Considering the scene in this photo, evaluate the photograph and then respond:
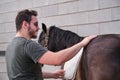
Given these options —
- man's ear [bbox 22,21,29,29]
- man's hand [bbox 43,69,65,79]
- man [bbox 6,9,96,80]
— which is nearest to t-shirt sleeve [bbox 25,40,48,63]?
man [bbox 6,9,96,80]

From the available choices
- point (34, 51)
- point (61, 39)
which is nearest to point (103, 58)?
point (34, 51)

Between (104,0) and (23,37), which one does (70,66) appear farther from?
(104,0)

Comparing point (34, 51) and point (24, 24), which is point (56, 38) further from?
point (34, 51)

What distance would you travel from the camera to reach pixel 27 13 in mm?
2561

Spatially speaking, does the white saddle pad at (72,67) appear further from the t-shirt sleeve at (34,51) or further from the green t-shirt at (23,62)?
the t-shirt sleeve at (34,51)

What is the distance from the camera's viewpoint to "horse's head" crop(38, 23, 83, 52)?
3887 mm

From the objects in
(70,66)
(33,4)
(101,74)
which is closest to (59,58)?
(101,74)

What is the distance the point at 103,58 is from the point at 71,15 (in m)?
2.75

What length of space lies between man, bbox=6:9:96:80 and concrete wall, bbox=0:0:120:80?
2.60m

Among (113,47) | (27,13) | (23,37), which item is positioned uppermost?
(27,13)

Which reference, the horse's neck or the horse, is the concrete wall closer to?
the horse's neck

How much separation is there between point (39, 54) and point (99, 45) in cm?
85

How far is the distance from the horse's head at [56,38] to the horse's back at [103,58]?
755 millimetres

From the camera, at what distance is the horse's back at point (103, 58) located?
2.85m
